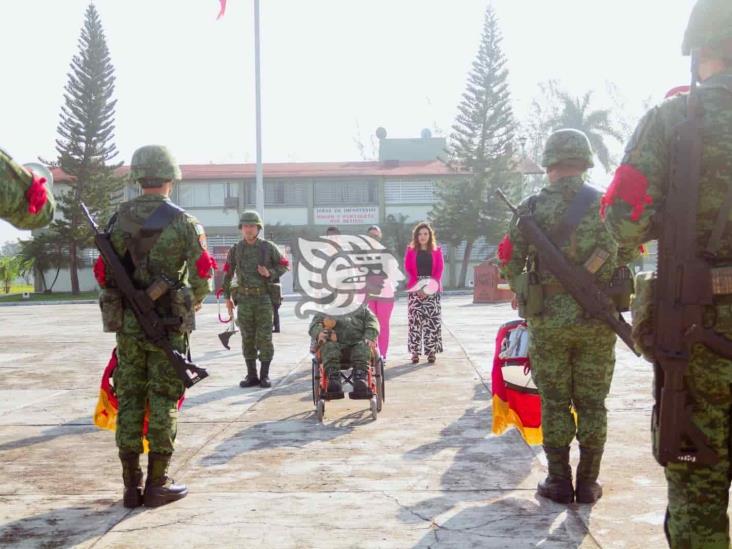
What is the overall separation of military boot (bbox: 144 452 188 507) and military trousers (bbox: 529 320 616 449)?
6.95 ft

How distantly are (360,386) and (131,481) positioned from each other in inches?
94.8

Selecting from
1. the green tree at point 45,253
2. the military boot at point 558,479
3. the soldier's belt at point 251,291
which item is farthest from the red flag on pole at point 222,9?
the green tree at point 45,253

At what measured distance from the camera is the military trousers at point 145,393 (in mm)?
4621

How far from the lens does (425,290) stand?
1031 cm

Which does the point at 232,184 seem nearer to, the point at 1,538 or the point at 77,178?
the point at 77,178

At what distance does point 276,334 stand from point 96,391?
6.61 metres

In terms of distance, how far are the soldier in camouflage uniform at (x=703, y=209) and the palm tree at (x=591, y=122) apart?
51.2 metres

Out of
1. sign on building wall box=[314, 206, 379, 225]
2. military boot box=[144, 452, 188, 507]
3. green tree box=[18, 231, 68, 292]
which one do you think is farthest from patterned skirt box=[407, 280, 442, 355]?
green tree box=[18, 231, 68, 292]

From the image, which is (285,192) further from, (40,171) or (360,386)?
(40,171)

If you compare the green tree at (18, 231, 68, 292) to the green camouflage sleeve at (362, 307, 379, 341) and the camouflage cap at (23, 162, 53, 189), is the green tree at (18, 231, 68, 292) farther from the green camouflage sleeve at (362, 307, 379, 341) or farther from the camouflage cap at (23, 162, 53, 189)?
the camouflage cap at (23, 162, 53, 189)

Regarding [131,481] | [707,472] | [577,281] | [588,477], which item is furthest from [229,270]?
[707,472]

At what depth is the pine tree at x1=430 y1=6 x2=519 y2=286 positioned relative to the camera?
141ft

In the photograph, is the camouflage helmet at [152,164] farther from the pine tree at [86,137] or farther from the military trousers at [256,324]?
the pine tree at [86,137]

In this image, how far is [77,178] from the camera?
4306 centimetres
